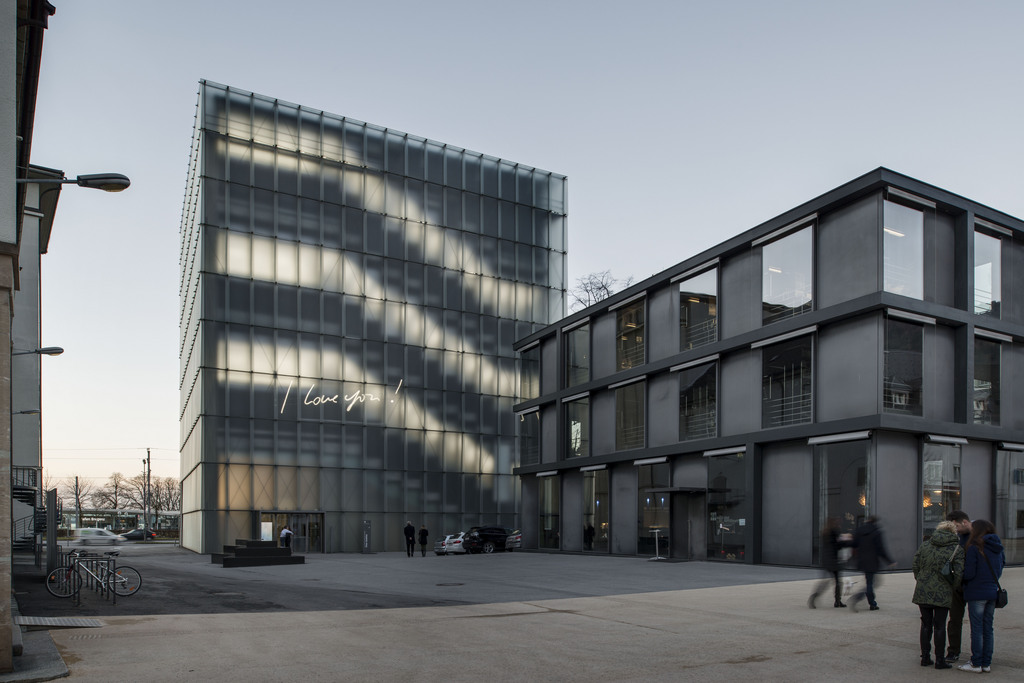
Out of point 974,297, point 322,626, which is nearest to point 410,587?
point 322,626

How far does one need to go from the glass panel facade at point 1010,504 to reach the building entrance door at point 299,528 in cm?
3665

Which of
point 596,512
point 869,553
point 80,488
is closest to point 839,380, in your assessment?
point 869,553

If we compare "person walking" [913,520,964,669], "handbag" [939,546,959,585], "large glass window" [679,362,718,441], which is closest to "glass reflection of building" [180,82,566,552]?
"large glass window" [679,362,718,441]

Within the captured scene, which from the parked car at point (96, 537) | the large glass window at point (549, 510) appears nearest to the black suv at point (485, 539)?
the large glass window at point (549, 510)

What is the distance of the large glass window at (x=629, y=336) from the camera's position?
3559 cm

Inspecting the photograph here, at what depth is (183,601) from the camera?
18.7 meters

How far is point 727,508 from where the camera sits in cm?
2897

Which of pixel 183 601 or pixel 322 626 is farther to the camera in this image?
pixel 183 601

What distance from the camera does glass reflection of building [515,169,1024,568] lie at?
24297 millimetres

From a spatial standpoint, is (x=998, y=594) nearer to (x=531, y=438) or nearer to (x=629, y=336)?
(x=629, y=336)

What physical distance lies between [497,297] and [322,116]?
16.6 m

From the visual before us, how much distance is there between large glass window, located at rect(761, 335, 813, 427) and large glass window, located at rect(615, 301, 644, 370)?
791cm

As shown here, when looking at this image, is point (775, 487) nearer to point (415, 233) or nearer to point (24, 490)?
point (24, 490)

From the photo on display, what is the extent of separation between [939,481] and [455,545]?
26262 mm
